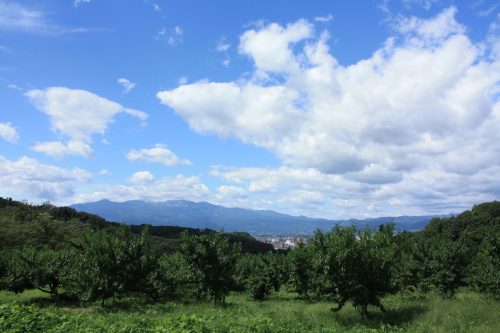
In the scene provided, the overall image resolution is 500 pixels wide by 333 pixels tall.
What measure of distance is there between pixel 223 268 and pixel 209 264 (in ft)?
3.42

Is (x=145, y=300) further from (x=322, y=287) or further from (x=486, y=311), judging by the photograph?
(x=486, y=311)

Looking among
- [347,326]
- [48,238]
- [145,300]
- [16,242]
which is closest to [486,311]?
[347,326]

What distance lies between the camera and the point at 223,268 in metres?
28.8

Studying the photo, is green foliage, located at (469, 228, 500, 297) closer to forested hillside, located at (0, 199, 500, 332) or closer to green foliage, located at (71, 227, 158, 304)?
forested hillside, located at (0, 199, 500, 332)

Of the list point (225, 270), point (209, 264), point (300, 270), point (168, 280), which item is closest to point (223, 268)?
point (225, 270)

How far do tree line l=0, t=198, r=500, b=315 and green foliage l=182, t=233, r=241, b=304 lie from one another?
2.7 inches

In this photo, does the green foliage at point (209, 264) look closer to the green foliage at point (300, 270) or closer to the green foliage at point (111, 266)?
the green foliage at point (111, 266)

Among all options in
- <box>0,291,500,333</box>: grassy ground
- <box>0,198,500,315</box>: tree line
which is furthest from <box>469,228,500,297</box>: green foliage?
<box>0,291,500,333</box>: grassy ground

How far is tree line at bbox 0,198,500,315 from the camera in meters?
21.6

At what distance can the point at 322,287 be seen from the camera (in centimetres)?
2167

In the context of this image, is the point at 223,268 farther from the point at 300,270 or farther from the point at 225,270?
the point at 300,270

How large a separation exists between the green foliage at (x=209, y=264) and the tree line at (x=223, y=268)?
0.23ft

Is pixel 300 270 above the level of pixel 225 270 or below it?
below

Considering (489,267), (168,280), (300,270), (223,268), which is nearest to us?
(489,267)
